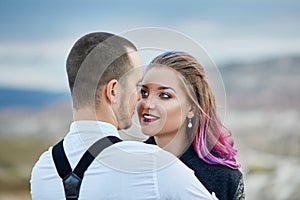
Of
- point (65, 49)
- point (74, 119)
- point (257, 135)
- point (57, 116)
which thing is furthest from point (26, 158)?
point (74, 119)

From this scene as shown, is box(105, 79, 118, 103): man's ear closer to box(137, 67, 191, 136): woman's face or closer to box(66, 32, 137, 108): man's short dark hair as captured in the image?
box(66, 32, 137, 108): man's short dark hair

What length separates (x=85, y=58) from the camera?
4.10ft

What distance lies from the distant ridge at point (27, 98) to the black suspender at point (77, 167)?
89.9 inches

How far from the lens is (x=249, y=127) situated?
371cm

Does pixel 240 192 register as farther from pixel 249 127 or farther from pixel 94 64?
pixel 249 127

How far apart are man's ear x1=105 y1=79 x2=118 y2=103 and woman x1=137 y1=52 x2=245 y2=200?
453mm

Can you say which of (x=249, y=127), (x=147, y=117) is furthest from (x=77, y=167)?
(x=249, y=127)

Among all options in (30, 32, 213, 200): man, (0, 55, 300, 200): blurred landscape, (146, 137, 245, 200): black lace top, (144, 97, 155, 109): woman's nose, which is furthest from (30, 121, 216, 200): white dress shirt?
(0, 55, 300, 200): blurred landscape

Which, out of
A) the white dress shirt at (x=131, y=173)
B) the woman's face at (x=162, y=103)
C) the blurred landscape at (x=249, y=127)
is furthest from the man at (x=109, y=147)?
the blurred landscape at (x=249, y=127)

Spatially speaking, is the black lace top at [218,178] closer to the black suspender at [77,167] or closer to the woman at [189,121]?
the woman at [189,121]

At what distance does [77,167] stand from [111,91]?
6.3 inches

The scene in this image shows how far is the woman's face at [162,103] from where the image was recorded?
1679mm

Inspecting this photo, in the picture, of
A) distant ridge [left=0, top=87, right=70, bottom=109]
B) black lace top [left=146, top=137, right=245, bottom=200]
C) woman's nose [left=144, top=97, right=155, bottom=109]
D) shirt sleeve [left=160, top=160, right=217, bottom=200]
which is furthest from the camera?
distant ridge [left=0, top=87, right=70, bottom=109]

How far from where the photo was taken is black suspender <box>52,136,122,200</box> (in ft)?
3.84
